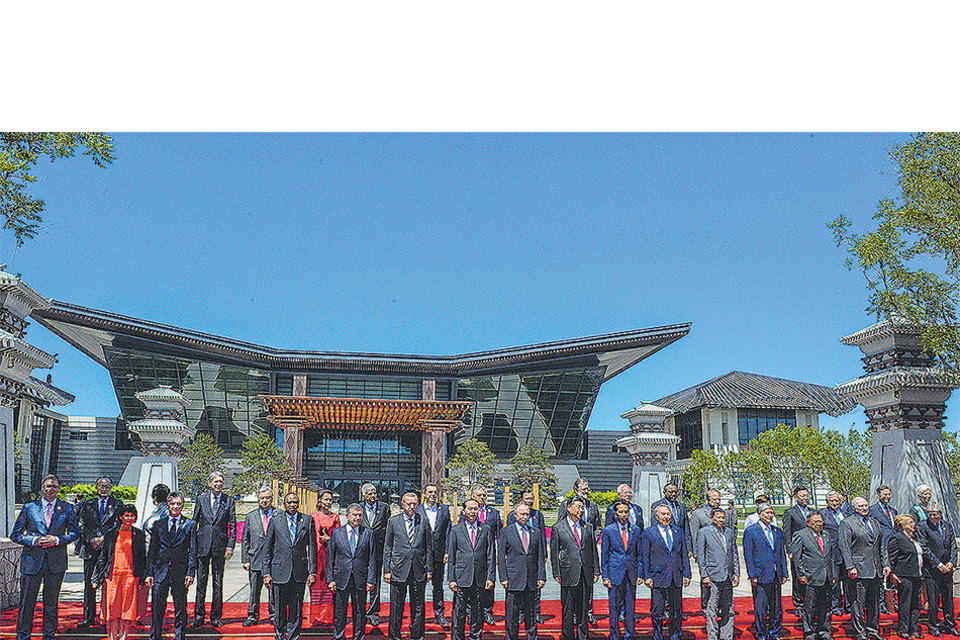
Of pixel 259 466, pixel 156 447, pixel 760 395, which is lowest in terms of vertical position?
pixel 259 466

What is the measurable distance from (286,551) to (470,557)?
6.88ft

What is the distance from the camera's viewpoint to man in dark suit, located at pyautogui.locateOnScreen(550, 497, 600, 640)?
8367 mm

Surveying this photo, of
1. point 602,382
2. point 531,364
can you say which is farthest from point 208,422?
point 602,382

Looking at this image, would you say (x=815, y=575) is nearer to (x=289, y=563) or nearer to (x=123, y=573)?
(x=289, y=563)

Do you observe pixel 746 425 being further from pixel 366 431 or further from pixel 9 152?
pixel 9 152

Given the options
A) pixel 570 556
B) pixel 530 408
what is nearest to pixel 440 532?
pixel 570 556

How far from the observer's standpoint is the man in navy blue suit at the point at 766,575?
8.70 meters

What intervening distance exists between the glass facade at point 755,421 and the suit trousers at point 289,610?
36.9m

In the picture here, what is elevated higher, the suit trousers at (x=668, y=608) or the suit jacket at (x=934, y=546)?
the suit jacket at (x=934, y=546)

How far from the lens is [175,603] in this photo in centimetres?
823

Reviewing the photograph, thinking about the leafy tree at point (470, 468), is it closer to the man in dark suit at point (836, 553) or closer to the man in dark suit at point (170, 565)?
the man in dark suit at point (836, 553)

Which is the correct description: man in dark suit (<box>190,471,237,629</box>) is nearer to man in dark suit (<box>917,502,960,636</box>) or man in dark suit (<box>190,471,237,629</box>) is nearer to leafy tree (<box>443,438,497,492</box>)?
man in dark suit (<box>917,502,960,636</box>)

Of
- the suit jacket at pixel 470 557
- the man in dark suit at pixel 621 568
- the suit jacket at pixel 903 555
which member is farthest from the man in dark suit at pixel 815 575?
the suit jacket at pixel 470 557
